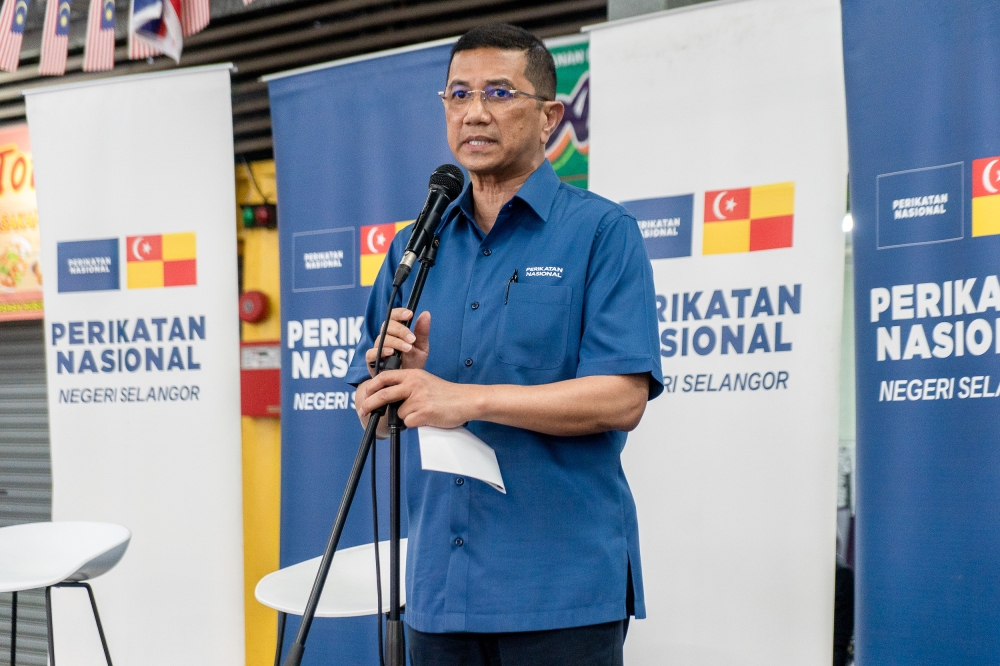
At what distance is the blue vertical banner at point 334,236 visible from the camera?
12.2 feet

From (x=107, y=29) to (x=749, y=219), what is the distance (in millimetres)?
3070

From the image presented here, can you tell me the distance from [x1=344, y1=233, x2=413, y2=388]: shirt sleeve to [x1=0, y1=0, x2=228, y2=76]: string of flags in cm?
248

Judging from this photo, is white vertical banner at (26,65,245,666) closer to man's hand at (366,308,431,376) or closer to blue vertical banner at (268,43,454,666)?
blue vertical banner at (268,43,454,666)

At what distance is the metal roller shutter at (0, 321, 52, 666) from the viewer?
543 cm

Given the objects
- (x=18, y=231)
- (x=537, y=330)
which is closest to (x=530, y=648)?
(x=537, y=330)

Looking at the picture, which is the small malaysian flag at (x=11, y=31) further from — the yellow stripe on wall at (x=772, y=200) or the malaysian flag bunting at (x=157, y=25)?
the yellow stripe on wall at (x=772, y=200)

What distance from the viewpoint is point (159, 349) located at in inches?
162

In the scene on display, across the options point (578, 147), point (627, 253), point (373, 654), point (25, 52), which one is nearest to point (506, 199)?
point (627, 253)

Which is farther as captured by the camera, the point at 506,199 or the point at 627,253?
the point at 506,199

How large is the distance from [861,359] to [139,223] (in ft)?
10.5

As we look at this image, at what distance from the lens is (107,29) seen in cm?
416

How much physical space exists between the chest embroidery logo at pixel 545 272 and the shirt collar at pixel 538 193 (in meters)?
0.11

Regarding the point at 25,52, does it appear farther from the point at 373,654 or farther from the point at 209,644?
the point at 373,654

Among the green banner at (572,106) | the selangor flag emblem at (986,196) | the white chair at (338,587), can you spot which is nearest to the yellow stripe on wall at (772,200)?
the selangor flag emblem at (986,196)
